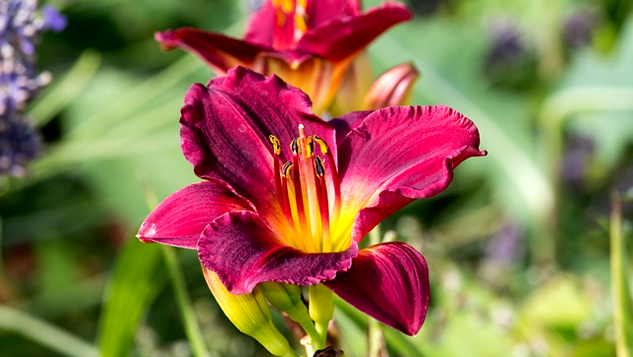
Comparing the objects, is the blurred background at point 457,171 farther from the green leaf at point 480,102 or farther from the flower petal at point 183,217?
the flower petal at point 183,217

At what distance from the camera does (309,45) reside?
1.47 feet

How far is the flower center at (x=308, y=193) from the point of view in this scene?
0.38 m

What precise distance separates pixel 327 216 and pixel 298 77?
0.34 feet

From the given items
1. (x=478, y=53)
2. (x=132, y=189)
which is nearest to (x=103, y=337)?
(x=132, y=189)

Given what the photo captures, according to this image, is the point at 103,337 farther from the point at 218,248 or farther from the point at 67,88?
the point at 67,88

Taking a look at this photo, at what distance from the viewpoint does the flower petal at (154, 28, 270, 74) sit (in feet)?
1.43

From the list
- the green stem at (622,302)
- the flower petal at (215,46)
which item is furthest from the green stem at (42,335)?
the green stem at (622,302)

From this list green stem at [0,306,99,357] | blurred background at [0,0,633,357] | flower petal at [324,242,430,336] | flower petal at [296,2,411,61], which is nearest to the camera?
flower petal at [324,242,430,336]

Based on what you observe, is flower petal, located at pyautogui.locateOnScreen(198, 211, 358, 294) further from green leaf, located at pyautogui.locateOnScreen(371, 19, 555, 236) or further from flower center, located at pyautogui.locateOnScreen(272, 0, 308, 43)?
green leaf, located at pyautogui.locateOnScreen(371, 19, 555, 236)

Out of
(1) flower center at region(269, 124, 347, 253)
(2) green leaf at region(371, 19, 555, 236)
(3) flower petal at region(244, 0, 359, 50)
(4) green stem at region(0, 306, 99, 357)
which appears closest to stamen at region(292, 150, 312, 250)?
(1) flower center at region(269, 124, 347, 253)

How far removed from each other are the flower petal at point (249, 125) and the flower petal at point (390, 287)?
60mm

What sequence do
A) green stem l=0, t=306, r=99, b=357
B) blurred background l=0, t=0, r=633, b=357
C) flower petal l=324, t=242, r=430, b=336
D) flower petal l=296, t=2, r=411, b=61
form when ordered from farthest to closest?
1. blurred background l=0, t=0, r=633, b=357
2. green stem l=0, t=306, r=99, b=357
3. flower petal l=296, t=2, r=411, b=61
4. flower petal l=324, t=242, r=430, b=336

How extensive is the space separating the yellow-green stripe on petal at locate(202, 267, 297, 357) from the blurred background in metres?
0.31

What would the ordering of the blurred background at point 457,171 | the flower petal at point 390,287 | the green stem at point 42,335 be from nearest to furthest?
the flower petal at point 390,287 → the green stem at point 42,335 → the blurred background at point 457,171
